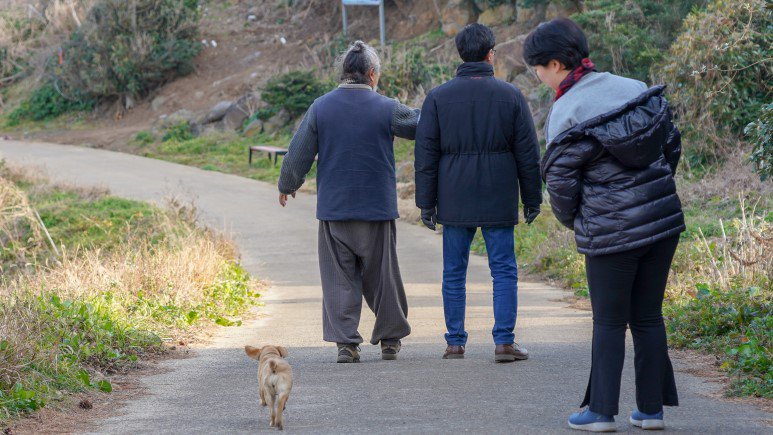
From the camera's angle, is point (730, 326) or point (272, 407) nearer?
point (272, 407)

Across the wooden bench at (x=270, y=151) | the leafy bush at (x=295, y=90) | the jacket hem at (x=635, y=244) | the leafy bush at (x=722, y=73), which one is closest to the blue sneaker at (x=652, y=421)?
the jacket hem at (x=635, y=244)

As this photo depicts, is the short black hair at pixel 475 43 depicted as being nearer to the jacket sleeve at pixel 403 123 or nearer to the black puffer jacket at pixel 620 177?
the jacket sleeve at pixel 403 123

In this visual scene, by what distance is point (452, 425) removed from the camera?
4.91 meters

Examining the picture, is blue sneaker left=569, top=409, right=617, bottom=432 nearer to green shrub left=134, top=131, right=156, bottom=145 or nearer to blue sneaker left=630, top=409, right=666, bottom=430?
blue sneaker left=630, top=409, right=666, bottom=430

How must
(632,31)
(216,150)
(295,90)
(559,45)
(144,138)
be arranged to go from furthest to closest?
1. (144,138)
2. (216,150)
3. (295,90)
4. (632,31)
5. (559,45)

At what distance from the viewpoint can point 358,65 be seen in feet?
22.9

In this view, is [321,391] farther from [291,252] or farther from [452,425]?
[291,252]

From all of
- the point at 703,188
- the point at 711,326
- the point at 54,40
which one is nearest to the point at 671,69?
the point at 703,188

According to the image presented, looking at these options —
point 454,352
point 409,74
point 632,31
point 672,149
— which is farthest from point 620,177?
point 409,74

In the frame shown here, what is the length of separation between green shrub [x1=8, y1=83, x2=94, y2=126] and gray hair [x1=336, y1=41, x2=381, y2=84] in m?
28.8

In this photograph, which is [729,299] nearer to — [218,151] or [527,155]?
[527,155]

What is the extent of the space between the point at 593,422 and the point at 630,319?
0.47 meters

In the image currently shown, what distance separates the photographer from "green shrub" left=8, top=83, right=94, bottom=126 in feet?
113

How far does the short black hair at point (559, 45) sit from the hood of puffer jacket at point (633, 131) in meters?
0.38
